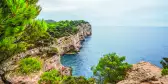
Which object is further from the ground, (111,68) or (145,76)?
(145,76)

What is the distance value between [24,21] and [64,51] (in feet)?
394

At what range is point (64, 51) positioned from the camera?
141 meters

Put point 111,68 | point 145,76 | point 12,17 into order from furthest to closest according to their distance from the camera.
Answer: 1. point 111,68
2. point 145,76
3. point 12,17

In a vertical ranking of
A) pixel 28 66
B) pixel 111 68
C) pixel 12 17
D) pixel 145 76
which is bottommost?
pixel 111 68

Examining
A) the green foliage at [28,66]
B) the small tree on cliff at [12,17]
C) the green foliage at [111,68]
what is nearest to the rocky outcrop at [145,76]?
the green foliage at [111,68]

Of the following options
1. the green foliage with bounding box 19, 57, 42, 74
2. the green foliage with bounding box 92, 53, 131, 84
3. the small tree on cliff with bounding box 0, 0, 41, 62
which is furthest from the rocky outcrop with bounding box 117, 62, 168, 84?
the small tree on cliff with bounding box 0, 0, 41, 62

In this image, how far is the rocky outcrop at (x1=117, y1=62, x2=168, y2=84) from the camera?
3145 centimetres

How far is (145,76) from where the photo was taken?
3544cm

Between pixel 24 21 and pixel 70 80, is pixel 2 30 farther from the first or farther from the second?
pixel 70 80

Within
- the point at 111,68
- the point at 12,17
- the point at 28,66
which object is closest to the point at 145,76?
the point at 111,68

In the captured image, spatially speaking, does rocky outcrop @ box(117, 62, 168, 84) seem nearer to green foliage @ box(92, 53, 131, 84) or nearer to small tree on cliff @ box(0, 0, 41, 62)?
green foliage @ box(92, 53, 131, 84)

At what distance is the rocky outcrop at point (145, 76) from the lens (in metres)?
31.5

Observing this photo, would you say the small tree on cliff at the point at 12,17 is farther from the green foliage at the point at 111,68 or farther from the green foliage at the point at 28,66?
the green foliage at the point at 111,68

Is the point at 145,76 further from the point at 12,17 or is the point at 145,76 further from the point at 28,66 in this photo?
the point at 12,17
